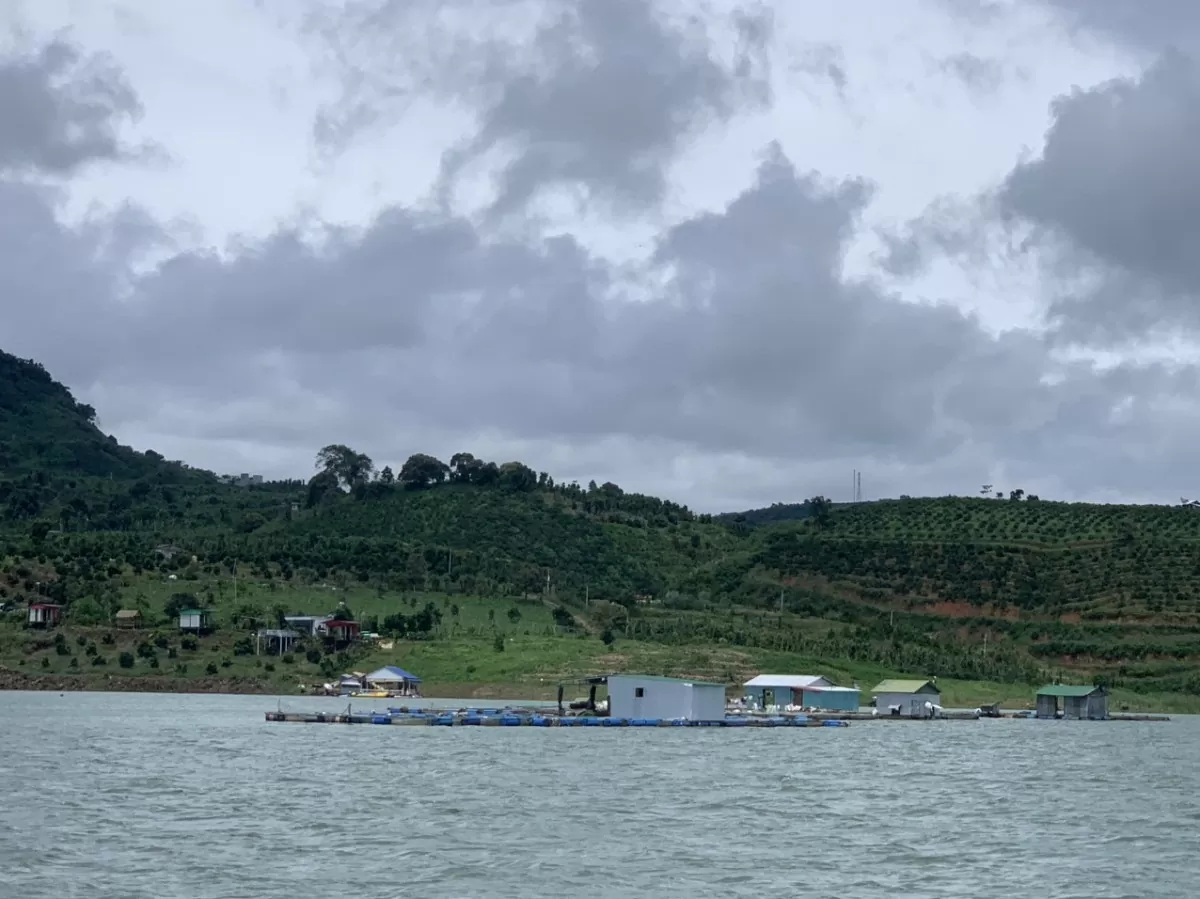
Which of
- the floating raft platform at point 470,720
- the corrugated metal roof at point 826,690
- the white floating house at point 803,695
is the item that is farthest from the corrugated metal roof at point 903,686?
the floating raft platform at point 470,720

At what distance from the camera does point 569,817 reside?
54625 millimetres

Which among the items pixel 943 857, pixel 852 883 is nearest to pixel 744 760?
pixel 943 857

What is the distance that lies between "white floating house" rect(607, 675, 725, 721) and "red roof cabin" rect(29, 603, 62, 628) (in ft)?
181

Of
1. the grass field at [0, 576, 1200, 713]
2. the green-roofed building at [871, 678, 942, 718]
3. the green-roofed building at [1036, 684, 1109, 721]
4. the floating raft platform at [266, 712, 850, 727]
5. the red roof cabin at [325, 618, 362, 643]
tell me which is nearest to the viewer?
the floating raft platform at [266, 712, 850, 727]

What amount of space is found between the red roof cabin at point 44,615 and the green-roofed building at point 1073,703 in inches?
3189

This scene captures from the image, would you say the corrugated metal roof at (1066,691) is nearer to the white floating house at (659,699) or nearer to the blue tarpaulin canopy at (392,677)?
the white floating house at (659,699)

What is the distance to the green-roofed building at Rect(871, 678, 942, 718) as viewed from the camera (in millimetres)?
129125

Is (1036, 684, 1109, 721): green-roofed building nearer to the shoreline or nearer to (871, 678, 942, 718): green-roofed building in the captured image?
(871, 678, 942, 718): green-roofed building

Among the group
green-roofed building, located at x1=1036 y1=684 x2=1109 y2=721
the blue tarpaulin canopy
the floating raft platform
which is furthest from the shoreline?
green-roofed building, located at x1=1036 y1=684 x2=1109 y2=721

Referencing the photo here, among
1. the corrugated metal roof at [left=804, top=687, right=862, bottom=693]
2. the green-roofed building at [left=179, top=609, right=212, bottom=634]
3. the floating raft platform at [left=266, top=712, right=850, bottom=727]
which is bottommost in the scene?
the floating raft platform at [left=266, top=712, right=850, bottom=727]

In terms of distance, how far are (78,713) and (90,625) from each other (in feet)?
107

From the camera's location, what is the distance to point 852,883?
43156 millimetres

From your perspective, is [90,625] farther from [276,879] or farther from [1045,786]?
[276,879]

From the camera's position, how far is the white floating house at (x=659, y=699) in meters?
109
